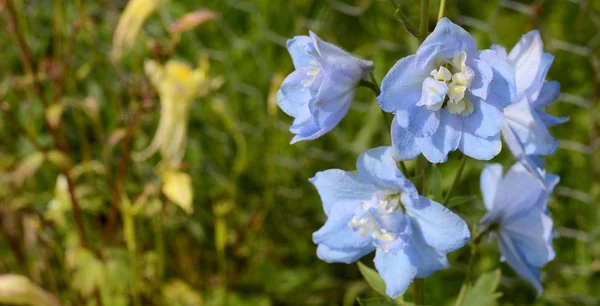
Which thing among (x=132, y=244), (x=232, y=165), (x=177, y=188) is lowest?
(x=232, y=165)

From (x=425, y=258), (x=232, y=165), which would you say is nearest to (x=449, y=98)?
(x=425, y=258)

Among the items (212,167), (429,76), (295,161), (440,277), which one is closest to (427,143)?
(429,76)

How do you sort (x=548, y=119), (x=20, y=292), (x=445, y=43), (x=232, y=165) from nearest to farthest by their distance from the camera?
(x=445, y=43) < (x=548, y=119) < (x=20, y=292) < (x=232, y=165)

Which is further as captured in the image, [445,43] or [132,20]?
[132,20]

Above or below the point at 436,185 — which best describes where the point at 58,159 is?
below

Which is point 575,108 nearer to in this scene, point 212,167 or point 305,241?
point 305,241

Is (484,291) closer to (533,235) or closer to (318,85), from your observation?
(533,235)

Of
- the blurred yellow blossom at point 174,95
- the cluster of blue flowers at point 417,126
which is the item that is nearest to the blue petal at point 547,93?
the cluster of blue flowers at point 417,126

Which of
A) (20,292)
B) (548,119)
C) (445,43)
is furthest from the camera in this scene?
(20,292)
